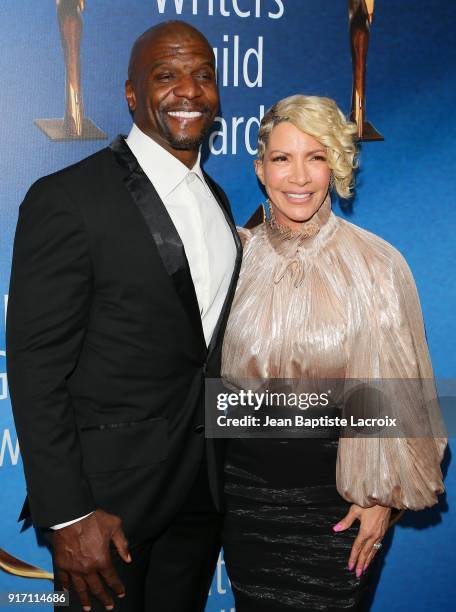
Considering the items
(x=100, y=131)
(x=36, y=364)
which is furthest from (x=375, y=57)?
(x=36, y=364)

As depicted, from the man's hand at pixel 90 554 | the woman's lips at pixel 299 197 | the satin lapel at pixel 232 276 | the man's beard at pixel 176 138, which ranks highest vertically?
the man's beard at pixel 176 138

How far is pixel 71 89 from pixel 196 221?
74cm

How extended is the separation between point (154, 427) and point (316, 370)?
460 millimetres

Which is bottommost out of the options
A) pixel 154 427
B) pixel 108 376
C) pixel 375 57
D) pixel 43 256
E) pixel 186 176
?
pixel 154 427

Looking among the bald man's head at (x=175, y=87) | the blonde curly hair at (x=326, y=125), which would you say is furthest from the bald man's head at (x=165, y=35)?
the blonde curly hair at (x=326, y=125)

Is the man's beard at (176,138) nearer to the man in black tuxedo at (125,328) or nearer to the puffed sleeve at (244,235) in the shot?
the man in black tuxedo at (125,328)

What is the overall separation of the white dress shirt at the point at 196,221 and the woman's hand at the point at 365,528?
0.62m

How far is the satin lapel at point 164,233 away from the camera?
1.71 meters

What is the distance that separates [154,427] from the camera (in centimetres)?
180

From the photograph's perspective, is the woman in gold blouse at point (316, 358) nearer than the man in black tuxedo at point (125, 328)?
No

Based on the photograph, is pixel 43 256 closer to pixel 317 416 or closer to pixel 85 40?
pixel 317 416

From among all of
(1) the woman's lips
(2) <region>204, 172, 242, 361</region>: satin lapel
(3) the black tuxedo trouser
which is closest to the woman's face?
(1) the woman's lips

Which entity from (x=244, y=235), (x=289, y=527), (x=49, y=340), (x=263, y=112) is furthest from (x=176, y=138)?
(x=289, y=527)

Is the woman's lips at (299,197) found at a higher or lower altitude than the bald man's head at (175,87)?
lower
